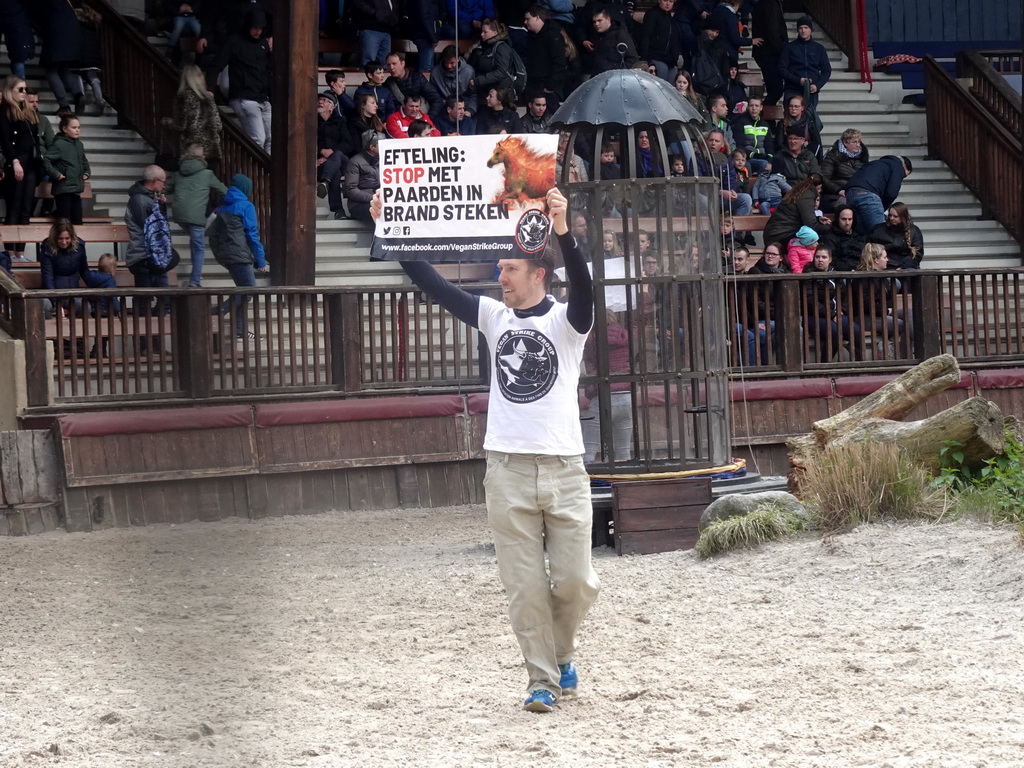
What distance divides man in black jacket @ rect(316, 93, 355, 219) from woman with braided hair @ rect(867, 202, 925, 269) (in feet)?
18.8

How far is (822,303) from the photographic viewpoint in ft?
48.4

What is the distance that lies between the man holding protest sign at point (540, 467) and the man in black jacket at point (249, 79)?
1158 centimetres

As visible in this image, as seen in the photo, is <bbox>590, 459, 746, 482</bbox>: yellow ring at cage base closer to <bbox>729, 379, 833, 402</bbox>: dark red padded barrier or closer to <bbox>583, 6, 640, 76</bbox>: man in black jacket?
<bbox>729, 379, 833, 402</bbox>: dark red padded barrier

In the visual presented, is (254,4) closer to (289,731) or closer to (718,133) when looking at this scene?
(718,133)

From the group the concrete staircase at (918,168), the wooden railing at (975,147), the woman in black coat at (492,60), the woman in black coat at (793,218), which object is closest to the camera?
the woman in black coat at (793,218)

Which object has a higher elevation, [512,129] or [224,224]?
[512,129]

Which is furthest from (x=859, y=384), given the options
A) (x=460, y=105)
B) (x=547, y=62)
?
(x=547, y=62)

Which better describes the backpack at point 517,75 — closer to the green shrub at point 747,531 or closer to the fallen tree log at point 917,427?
the fallen tree log at point 917,427

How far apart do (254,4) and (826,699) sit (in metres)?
14.0

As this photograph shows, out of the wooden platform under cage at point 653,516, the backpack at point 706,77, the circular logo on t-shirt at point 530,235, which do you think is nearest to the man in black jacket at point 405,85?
the backpack at point 706,77

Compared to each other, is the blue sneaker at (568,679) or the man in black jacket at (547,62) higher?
the man in black jacket at (547,62)

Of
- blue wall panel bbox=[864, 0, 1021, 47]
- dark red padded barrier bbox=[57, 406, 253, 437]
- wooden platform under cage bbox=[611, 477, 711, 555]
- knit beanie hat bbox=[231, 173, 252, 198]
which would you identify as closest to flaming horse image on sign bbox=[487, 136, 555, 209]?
wooden platform under cage bbox=[611, 477, 711, 555]

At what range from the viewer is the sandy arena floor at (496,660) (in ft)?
19.2

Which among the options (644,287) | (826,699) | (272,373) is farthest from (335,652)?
(272,373)
